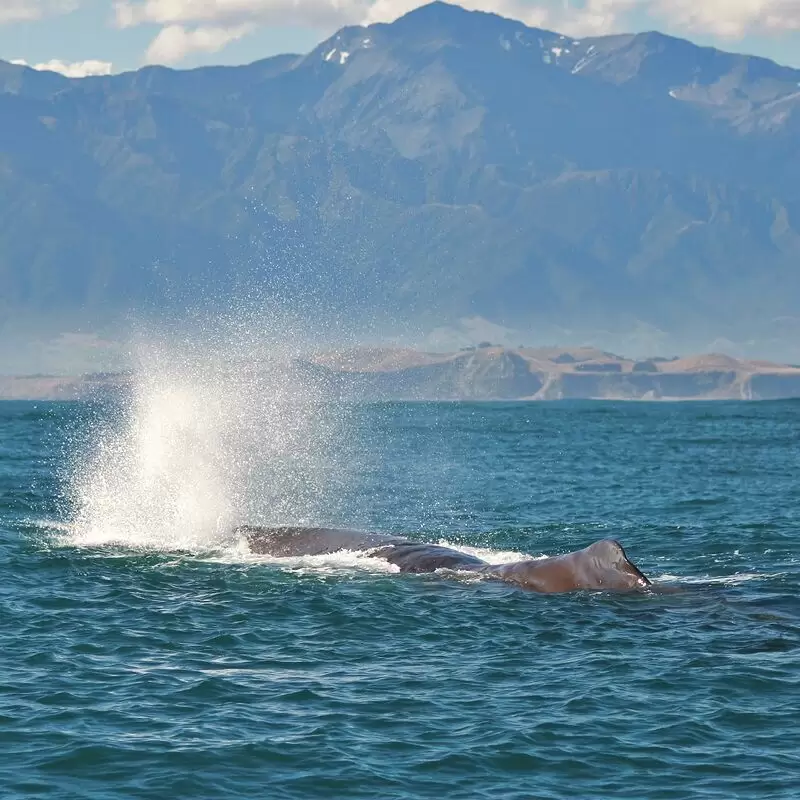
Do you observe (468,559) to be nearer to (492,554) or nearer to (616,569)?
(492,554)

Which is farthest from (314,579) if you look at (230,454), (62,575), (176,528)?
(230,454)

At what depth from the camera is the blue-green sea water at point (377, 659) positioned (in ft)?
65.4

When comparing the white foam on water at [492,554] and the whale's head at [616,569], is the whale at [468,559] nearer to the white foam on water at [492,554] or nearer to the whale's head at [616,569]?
the whale's head at [616,569]

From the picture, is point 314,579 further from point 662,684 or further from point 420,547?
point 662,684

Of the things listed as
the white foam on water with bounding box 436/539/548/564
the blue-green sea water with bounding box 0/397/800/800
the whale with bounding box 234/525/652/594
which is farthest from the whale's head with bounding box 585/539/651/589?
the white foam on water with bounding box 436/539/548/564

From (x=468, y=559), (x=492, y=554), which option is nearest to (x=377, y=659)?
(x=468, y=559)

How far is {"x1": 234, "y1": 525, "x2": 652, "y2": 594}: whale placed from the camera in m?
32.2

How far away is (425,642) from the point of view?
27.5 metres

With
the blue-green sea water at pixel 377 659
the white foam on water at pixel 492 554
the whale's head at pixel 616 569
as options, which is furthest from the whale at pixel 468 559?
the white foam on water at pixel 492 554

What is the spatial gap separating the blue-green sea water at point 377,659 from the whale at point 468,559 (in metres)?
0.80

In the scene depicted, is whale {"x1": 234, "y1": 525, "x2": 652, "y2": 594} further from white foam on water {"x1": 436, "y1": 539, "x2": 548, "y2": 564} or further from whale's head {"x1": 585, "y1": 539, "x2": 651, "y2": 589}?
white foam on water {"x1": 436, "y1": 539, "x2": 548, "y2": 564}

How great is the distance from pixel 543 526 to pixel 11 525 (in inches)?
714

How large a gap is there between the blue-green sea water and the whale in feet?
2.62

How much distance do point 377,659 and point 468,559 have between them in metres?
10.6
